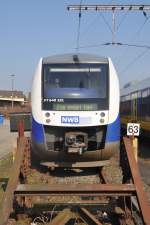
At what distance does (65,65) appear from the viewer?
12484 millimetres

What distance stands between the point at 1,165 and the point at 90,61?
→ 9681 mm

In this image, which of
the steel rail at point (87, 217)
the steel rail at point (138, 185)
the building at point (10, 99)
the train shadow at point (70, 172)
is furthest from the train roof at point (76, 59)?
the building at point (10, 99)

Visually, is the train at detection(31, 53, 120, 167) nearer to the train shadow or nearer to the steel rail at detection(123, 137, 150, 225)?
the steel rail at detection(123, 137, 150, 225)

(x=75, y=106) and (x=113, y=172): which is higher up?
(x=75, y=106)

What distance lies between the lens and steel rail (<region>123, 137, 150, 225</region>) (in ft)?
27.9

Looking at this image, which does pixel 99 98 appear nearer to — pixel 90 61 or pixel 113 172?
pixel 90 61

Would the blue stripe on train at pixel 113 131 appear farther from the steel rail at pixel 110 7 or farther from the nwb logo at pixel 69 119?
the steel rail at pixel 110 7

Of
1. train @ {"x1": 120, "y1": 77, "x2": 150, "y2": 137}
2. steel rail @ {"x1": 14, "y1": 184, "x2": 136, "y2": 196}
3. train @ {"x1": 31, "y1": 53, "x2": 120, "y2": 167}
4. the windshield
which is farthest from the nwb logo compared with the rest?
train @ {"x1": 120, "y1": 77, "x2": 150, "y2": 137}

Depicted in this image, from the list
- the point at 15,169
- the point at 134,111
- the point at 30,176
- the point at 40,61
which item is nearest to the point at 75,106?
the point at 40,61

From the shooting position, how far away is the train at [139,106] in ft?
87.5

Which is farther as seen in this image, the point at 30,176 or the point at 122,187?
the point at 30,176

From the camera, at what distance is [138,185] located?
925 cm

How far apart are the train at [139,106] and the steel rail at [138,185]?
598 inches

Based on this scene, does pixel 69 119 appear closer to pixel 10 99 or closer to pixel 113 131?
pixel 113 131
